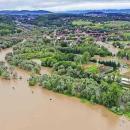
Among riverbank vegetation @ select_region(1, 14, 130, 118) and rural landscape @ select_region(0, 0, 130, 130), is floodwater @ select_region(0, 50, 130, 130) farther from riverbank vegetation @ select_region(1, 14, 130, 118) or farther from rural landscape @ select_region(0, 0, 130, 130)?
riverbank vegetation @ select_region(1, 14, 130, 118)

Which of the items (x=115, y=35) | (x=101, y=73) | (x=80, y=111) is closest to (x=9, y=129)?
(x=80, y=111)

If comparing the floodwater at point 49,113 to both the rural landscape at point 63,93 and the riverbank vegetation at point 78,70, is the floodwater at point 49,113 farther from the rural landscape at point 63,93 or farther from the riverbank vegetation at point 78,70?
the riverbank vegetation at point 78,70

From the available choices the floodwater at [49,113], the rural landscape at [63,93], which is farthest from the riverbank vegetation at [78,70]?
the floodwater at [49,113]

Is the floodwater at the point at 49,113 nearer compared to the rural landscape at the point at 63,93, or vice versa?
the floodwater at the point at 49,113

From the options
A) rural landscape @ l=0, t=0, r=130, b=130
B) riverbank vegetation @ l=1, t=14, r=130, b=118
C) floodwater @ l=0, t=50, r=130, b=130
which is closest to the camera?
floodwater @ l=0, t=50, r=130, b=130

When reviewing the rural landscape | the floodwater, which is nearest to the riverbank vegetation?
the rural landscape

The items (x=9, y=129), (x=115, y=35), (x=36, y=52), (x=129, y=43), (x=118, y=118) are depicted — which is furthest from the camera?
(x=115, y=35)

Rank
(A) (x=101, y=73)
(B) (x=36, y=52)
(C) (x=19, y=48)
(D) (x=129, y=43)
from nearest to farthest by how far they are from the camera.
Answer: (A) (x=101, y=73) < (B) (x=36, y=52) < (C) (x=19, y=48) < (D) (x=129, y=43)

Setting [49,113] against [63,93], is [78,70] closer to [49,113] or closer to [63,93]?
[63,93]

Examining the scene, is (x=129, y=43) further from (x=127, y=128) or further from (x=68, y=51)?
(x=127, y=128)
